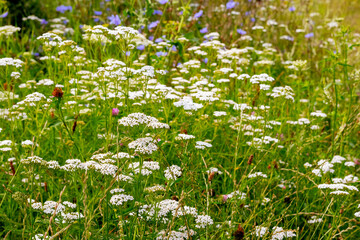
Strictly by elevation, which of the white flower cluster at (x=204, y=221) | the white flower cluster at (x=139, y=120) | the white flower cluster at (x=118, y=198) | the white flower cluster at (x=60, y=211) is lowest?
the white flower cluster at (x=204, y=221)

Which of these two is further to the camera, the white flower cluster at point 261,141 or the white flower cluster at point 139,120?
the white flower cluster at point 261,141

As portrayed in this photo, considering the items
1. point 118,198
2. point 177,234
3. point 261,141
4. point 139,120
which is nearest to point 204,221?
point 177,234

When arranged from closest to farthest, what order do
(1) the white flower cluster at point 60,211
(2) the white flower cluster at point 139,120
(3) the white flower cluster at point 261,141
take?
(1) the white flower cluster at point 60,211 < (2) the white flower cluster at point 139,120 < (3) the white flower cluster at point 261,141

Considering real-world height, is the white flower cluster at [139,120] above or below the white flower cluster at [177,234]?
above

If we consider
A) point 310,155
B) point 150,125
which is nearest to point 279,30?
point 310,155

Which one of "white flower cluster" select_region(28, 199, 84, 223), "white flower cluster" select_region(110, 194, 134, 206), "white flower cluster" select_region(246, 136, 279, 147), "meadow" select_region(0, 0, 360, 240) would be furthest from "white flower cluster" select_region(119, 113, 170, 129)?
"white flower cluster" select_region(246, 136, 279, 147)

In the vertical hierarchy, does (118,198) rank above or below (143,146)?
below

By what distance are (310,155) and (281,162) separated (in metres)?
0.43

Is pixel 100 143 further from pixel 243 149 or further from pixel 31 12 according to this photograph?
pixel 31 12

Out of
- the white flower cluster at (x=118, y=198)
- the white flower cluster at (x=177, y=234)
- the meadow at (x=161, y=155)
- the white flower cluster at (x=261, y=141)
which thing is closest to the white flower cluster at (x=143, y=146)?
the meadow at (x=161, y=155)

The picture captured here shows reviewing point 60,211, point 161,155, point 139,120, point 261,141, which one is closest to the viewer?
point 60,211

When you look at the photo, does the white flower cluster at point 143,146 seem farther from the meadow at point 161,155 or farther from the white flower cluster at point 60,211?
the white flower cluster at point 60,211

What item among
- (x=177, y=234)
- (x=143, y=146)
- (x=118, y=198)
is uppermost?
(x=143, y=146)

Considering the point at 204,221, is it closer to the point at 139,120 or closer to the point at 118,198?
the point at 118,198
